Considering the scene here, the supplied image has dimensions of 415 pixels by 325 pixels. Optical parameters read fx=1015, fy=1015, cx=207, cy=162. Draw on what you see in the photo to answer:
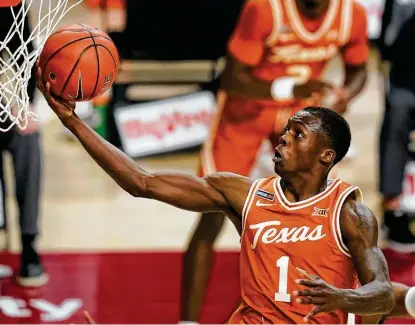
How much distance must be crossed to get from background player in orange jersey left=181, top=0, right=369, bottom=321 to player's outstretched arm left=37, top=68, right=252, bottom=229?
1.15 meters

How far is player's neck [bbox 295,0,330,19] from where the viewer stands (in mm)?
5156

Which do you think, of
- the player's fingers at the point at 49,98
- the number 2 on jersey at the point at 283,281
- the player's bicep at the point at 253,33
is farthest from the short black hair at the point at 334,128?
the player's bicep at the point at 253,33

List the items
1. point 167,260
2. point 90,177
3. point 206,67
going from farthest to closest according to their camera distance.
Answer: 1. point 206,67
2. point 90,177
3. point 167,260

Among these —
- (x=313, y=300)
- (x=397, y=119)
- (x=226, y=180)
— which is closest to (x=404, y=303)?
(x=226, y=180)

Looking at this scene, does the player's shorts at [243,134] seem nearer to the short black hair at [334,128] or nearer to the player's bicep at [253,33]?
the player's bicep at [253,33]

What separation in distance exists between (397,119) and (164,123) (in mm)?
2171

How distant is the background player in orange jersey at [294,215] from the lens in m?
3.70

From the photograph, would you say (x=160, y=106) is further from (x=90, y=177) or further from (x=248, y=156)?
(x=248, y=156)

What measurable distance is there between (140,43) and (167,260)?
235 centimetres

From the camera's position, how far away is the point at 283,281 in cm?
374

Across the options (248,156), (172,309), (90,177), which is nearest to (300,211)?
(248,156)

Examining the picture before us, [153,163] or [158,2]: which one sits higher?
[158,2]

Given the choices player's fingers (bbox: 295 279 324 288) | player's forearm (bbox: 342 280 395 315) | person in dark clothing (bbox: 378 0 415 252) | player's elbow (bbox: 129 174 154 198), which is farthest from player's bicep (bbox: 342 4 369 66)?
player's fingers (bbox: 295 279 324 288)

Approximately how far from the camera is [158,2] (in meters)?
7.87
